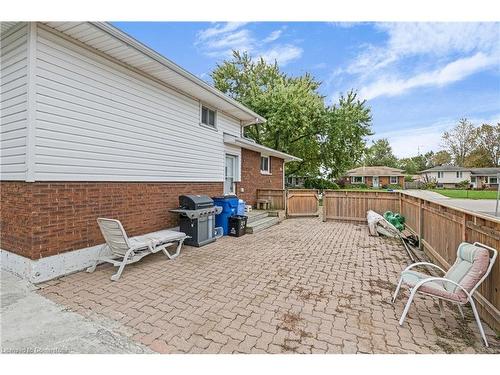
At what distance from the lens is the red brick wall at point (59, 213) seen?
4258 millimetres

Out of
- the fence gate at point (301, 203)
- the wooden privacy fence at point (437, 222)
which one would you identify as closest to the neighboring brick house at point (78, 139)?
the wooden privacy fence at point (437, 222)

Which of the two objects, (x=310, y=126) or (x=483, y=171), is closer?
(x=310, y=126)

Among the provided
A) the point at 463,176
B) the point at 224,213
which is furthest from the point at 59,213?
the point at 463,176

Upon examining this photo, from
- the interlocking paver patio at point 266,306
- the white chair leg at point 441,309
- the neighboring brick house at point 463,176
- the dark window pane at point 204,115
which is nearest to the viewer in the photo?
the interlocking paver patio at point 266,306

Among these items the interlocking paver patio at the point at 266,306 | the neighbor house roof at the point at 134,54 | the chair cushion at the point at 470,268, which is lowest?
the interlocking paver patio at the point at 266,306

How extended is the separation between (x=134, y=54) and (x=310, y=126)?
16026mm

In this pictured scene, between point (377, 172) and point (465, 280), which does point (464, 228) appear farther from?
point (377, 172)

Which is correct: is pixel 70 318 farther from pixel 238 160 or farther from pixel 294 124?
pixel 294 124

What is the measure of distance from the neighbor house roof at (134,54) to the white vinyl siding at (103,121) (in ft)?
0.57

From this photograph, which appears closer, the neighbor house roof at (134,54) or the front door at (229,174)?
the neighbor house roof at (134,54)

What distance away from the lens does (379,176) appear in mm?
47969

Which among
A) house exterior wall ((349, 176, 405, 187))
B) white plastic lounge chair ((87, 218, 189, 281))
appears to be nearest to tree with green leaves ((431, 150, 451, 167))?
house exterior wall ((349, 176, 405, 187))

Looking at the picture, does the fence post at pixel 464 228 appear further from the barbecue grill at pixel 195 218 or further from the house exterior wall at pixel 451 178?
the house exterior wall at pixel 451 178
